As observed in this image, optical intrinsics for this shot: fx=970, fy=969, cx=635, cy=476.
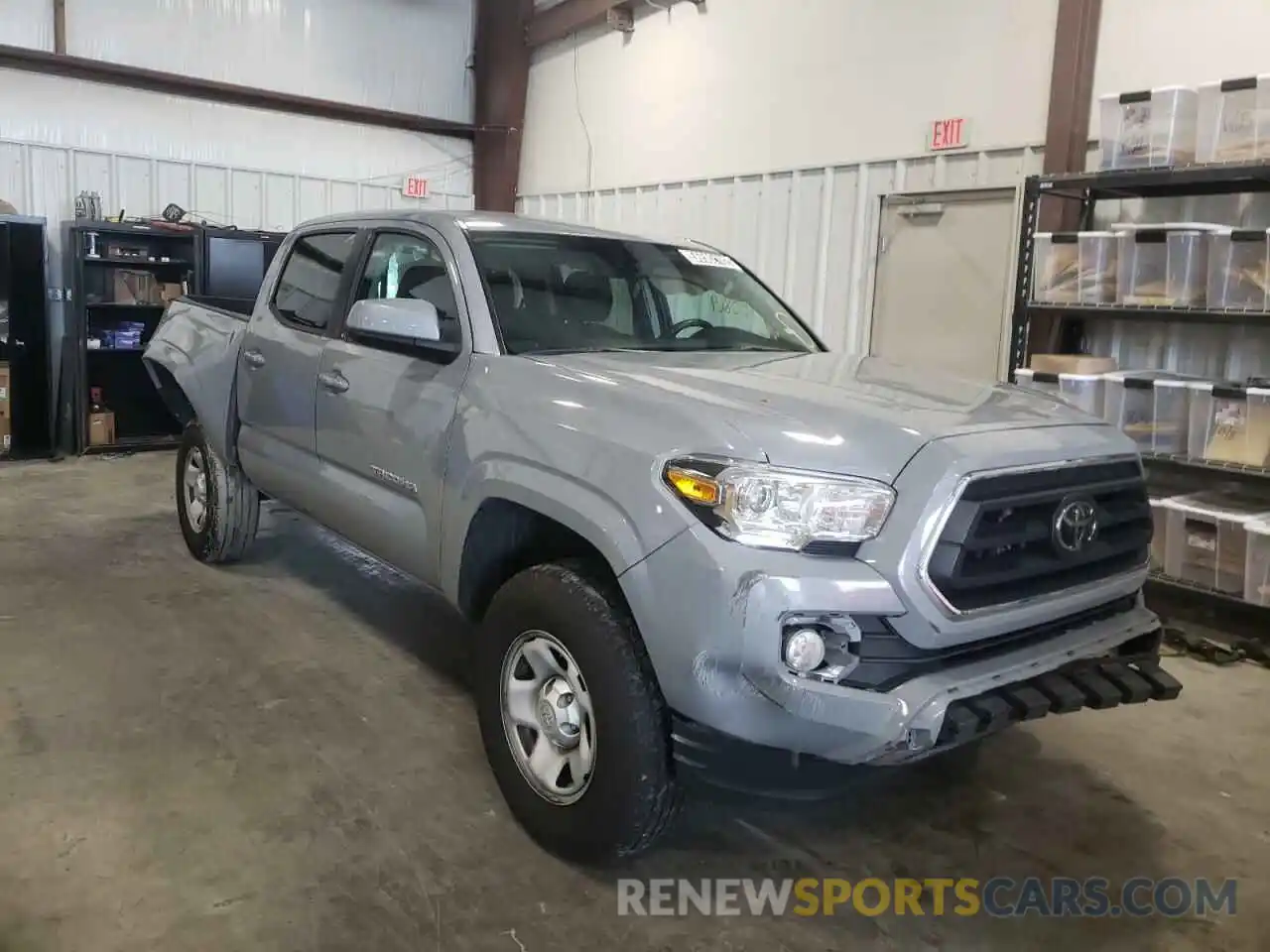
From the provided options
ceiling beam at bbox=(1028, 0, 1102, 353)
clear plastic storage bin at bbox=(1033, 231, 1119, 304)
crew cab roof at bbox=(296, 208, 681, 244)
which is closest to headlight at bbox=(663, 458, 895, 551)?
crew cab roof at bbox=(296, 208, 681, 244)

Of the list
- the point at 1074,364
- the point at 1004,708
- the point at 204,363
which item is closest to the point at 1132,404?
the point at 1074,364

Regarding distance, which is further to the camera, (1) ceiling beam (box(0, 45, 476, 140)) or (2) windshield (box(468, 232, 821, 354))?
(1) ceiling beam (box(0, 45, 476, 140))

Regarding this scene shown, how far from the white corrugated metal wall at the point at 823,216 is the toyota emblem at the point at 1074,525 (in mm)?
4258

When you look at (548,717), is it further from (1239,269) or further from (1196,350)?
(1196,350)

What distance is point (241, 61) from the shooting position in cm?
932

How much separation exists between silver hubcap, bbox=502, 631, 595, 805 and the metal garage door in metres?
4.09

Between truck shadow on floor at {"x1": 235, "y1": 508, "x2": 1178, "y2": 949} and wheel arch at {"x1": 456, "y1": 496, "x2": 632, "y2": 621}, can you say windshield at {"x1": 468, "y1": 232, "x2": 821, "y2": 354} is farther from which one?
truck shadow on floor at {"x1": 235, "y1": 508, "x2": 1178, "y2": 949}

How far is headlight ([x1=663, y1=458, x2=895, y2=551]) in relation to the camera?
202cm

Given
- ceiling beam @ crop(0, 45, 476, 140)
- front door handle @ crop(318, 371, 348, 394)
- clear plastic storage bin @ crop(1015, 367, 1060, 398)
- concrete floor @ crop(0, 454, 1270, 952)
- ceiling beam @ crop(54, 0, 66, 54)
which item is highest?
ceiling beam @ crop(54, 0, 66, 54)

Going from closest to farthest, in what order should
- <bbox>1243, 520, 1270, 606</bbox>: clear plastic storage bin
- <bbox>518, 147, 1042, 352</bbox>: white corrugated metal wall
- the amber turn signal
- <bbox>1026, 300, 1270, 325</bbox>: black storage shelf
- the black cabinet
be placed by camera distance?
1. the amber turn signal
2. <bbox>1243, 520, 1270, 606</bbox>: clear plastic storage bin
3. <bbox>1026, 300, 1270, 325</bbox>: black storage shelf
4. <bbox>518, 147, 1042, 352</bbox>: white corrugated metal wall
5. the black cabinet

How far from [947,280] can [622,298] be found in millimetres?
3882

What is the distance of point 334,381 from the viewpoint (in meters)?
3.46

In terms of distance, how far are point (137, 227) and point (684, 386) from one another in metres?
7.36

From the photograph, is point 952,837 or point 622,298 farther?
point 622,298
